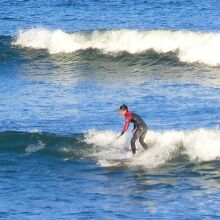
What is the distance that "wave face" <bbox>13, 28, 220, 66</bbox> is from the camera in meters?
37.6

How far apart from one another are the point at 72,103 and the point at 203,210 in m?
10.6

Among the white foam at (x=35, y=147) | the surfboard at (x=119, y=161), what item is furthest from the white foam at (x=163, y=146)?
the white foam at (x=35, y=147)

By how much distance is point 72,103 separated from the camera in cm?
2950

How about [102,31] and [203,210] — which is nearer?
[203,210]

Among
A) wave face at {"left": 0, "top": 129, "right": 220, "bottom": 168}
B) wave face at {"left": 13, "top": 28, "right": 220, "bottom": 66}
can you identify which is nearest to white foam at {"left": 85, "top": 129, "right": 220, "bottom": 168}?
wave face at {"left": 0, "top": 129, "right": 220, "bottom": 168}

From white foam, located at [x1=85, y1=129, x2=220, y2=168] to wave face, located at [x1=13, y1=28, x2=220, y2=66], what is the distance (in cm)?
1147

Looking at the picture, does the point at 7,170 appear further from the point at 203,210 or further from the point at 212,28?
the point at 212,28

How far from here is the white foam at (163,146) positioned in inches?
938

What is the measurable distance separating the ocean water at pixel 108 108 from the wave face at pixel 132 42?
0.05 metres

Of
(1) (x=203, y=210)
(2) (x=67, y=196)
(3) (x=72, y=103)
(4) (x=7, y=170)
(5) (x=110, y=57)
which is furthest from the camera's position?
(5) (x=110, y=57)

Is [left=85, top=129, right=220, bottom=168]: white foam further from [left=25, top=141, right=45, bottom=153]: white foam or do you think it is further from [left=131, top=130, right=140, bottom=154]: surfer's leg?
[left=25, top=141, right=45, bottom=153]: white foam

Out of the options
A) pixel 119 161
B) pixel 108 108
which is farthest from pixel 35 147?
pixel 108 108

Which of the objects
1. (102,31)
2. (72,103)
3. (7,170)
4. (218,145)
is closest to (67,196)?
(7,170)

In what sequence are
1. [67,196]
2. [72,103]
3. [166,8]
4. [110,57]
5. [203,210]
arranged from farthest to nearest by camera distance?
[166,8]
[110,57]
[72,103]
[67,196]
[203,210]
